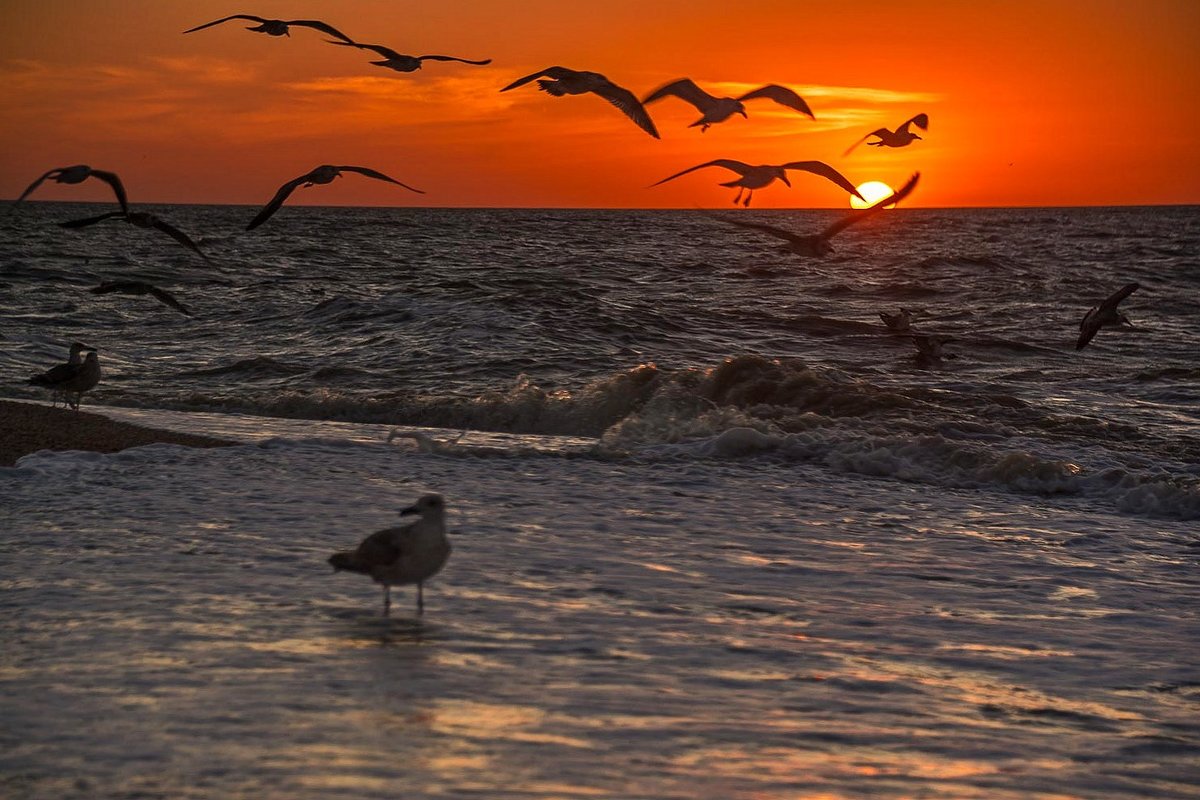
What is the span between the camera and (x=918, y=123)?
13.4 metres

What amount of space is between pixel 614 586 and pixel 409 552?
1226 mm

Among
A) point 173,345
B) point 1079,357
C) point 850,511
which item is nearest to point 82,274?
point 173,345

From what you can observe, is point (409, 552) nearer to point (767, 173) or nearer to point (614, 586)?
point (614, 586)

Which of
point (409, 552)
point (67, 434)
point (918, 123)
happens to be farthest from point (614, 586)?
point (918, 123)

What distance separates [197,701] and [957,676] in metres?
2.92

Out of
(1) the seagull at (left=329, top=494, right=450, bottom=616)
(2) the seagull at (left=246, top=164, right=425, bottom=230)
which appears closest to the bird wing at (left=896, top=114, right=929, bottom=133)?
(2) the seagull at (left=246, top=164, right=425, bottom=230)

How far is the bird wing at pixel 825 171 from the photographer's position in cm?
1075

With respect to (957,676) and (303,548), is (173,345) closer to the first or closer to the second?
(303,548)

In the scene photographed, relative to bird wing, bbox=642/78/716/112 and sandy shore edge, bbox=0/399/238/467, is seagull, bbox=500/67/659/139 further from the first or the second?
sandy shore edge, bbox=0/399/238/467

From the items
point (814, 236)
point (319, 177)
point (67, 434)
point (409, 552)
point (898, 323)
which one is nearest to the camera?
point (409, 552)

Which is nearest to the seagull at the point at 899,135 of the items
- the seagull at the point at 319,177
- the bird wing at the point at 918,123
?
the bird wing at the point at 918,123

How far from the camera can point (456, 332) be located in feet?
69.8

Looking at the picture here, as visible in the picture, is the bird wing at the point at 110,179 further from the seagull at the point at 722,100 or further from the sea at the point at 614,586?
the seagull at the point at 722,100

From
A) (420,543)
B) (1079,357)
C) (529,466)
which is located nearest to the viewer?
(420,543)
